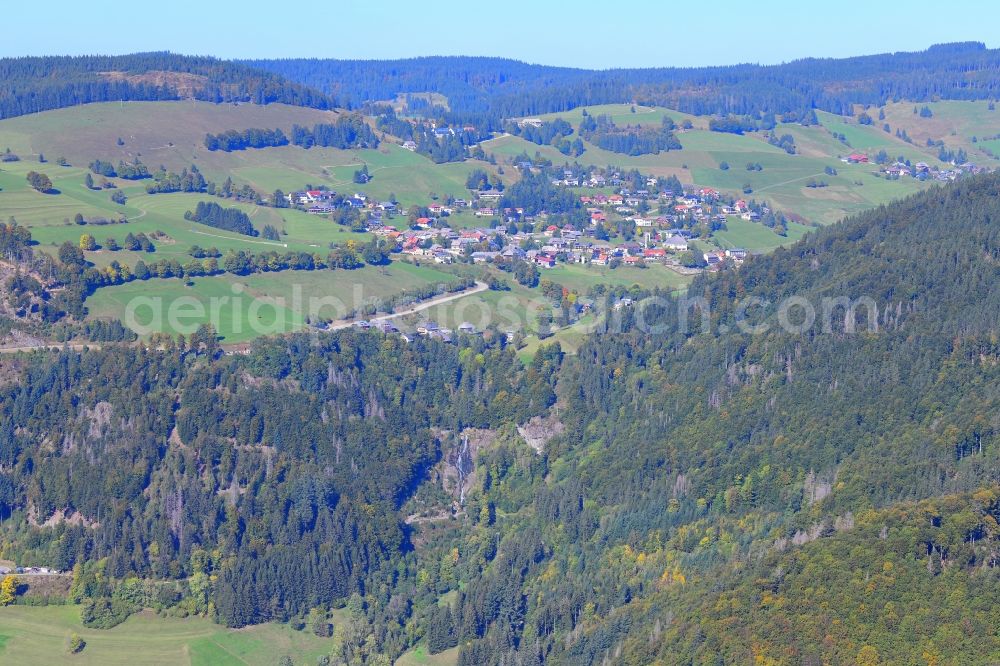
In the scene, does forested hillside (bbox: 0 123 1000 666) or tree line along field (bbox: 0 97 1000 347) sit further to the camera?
tree line along field (bbox: 0 97 1000 347)

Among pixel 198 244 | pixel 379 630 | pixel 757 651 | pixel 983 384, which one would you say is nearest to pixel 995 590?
pixel 757 651

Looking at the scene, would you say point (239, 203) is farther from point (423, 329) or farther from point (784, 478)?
point (784, 478)

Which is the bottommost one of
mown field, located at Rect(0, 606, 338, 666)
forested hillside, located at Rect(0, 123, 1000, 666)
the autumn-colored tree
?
mown field, located at Rect(0, 606, 338, 666)

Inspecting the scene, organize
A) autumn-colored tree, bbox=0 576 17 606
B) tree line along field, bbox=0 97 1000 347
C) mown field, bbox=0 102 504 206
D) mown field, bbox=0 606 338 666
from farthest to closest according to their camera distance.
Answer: mown field, bbox=0 102 504 206 → tree line along field, bbox=0 97 1000 347 → autumn-colored tree, bbox=0 576 17 606 → mown field, bbox=0 606 338 666

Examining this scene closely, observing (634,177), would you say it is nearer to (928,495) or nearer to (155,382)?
(155,382)

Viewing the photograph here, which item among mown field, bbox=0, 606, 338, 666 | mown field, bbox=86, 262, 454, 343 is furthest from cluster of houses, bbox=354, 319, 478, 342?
mown field, bbox=0, 606, 338, 666

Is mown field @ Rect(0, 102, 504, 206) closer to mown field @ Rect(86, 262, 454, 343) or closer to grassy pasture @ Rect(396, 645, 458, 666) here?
mown field @ Rect(86, 262, 454, 343)

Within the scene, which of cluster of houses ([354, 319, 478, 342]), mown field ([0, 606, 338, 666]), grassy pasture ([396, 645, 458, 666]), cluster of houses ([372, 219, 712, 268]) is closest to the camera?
grassy pasture ([396, 645, 458, 666])

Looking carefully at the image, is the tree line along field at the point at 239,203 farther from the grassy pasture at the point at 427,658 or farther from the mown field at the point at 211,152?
the grassy pasture at the point at 427,658

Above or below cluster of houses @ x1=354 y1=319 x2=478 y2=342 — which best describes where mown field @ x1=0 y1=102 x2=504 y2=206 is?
above
